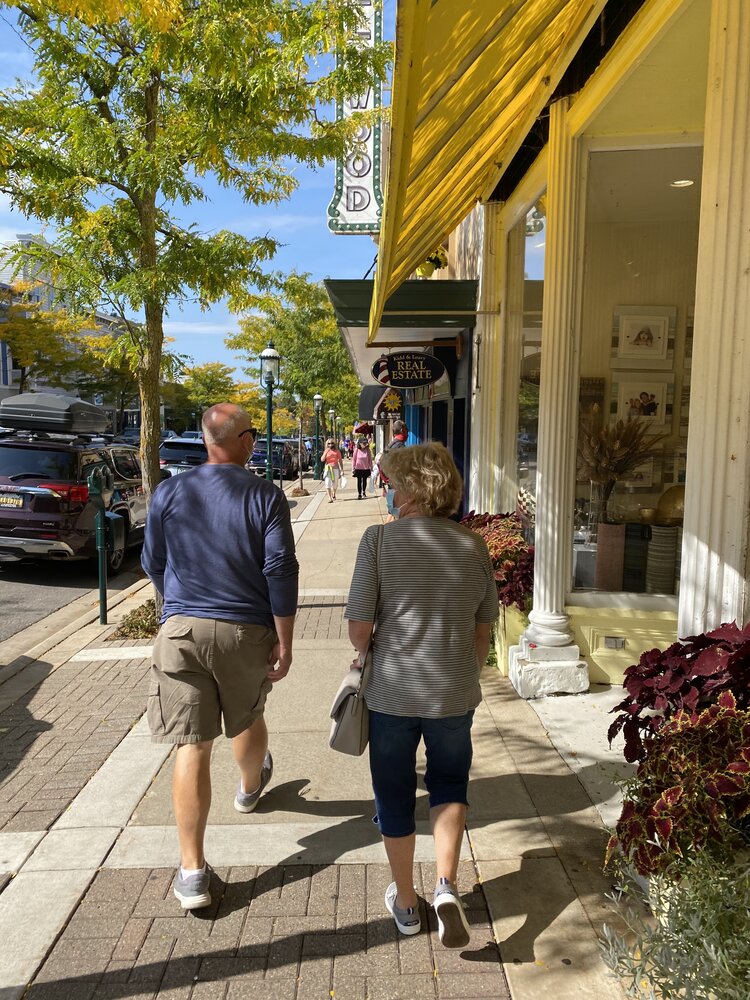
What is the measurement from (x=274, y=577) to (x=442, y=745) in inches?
35.4

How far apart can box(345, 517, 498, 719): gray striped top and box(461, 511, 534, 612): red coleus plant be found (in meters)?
2.71

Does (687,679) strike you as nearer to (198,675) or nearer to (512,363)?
(198,675)

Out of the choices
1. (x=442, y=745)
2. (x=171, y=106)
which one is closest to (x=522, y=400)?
(x=171, y=106)

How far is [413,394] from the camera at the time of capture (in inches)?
680

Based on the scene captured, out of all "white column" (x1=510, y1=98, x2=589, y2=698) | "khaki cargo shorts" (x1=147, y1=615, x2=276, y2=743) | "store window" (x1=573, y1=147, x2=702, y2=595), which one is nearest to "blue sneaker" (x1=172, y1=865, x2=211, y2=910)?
"khaki cargo shorts" (x1=147, y1=615, x2=276, y2=743)

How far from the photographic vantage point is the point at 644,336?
6160 mm

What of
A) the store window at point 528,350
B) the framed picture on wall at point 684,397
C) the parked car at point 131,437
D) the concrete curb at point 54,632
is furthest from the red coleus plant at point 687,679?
the parked car at point 131,437

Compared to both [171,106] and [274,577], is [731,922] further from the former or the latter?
[171,106]

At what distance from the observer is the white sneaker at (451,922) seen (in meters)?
2.72

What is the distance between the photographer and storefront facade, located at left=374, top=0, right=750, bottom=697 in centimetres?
289

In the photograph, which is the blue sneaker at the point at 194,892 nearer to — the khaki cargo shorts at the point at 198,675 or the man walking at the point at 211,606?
the man walking at the point at 211,606

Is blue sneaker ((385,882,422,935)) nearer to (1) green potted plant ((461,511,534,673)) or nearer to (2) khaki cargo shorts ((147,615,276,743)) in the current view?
(2) khaki cargo shorts ((147,615,276,743))

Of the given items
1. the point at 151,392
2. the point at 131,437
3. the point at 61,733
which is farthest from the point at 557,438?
the point at 131,437

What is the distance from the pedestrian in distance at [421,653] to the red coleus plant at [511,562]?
2.70 m
